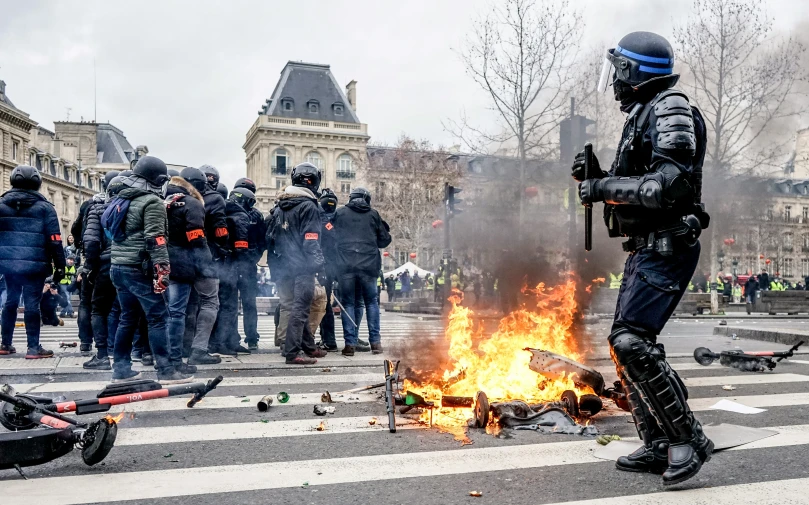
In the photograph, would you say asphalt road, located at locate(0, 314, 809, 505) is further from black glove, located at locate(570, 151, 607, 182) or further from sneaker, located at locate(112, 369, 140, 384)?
black glove, located at locate(570, 151, 607, 182)

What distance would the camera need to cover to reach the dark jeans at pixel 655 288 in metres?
3.50

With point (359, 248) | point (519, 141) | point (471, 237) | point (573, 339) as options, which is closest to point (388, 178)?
point (519, 141)

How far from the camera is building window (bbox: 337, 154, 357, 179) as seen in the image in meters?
79.0

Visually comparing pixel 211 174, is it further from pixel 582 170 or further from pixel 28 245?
pixel 582 170

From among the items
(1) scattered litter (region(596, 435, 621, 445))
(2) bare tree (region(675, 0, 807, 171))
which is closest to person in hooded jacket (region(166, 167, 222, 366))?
(1) scattered litter (region(596, 435, 621, 445))

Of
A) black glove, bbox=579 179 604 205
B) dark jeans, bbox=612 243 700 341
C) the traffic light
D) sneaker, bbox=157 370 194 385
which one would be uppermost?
the traffic light

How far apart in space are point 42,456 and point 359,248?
5.71m

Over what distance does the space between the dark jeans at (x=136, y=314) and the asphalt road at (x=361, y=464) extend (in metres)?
0.45

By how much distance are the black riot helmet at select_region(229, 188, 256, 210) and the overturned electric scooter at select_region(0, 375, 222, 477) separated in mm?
4794

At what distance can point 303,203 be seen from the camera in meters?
7.78

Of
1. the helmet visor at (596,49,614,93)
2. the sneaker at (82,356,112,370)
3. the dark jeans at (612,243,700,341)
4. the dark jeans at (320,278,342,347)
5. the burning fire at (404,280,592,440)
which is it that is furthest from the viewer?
the dark jeans at (320,278,342,347)

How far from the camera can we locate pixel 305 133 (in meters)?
78.6

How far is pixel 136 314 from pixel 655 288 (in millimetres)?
4579

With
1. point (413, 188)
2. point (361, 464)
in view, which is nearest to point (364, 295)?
point (361, 464)
